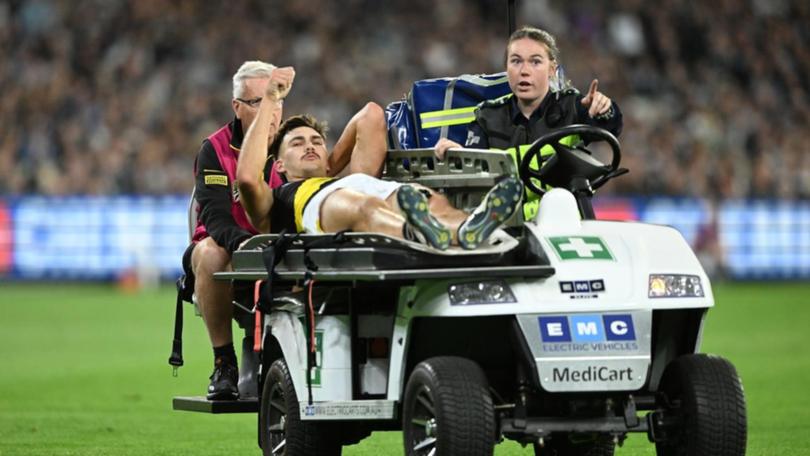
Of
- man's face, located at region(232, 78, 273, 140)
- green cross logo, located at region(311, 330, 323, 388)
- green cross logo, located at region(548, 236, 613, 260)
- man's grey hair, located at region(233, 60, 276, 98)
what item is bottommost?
green cross logo, located at region(311, 330, 323, 388)

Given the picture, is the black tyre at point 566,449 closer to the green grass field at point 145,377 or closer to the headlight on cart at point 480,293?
the green grass field at point 145,377

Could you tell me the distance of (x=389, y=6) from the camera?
1229 inches

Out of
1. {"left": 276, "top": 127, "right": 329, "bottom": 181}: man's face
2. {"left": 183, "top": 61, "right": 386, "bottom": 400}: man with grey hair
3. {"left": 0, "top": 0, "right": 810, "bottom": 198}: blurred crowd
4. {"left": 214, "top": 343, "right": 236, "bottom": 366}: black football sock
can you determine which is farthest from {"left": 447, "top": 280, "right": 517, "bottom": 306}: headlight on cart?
{"left": 0, "top": 0, "right": 810, "bottom": 198}: blurred crowd

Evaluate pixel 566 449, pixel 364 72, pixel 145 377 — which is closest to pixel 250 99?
pixel 566 449

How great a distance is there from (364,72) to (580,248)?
941 inches

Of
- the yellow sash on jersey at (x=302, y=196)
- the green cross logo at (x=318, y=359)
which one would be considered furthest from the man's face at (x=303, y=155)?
the green cross logo at (x=318, y=359)

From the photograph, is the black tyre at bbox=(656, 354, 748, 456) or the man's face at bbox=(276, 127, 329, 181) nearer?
the black tyre at bbox=(656, 354, 748, 456)

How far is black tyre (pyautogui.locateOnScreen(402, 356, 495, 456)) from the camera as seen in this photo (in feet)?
20.7

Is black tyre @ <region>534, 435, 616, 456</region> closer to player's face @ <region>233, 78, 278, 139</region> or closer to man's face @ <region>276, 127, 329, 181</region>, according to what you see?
man's face @ <region>276, 127, 329, 181</region>

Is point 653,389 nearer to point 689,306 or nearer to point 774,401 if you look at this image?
point 689,306

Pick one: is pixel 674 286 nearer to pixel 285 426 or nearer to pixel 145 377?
pixel 285 426

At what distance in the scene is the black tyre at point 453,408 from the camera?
249 inches

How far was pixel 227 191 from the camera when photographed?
915 cm

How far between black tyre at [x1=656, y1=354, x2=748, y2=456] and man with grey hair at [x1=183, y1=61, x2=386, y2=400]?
2.38 m
